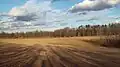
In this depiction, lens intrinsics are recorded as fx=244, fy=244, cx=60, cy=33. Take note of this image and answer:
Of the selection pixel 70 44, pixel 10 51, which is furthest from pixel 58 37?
pixel 10 51

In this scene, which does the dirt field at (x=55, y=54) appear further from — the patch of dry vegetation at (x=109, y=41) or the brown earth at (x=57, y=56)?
the patch of dry vegetation at (x=109, y=41)

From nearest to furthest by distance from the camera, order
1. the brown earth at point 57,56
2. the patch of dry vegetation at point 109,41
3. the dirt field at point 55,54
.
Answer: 1. the brown earth at point 57,56
2. the dirt field at point 55,54
3. the patch of dry vegetation at point 109,41

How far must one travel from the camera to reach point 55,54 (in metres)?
14.9

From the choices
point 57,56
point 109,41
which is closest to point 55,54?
point 57,56

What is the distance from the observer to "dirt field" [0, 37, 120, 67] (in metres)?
11.8

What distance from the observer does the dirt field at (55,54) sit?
11.8m

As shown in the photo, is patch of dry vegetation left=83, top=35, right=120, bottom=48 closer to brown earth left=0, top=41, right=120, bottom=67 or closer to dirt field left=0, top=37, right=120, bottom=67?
dirt field left=0, top=37, right=120, bottom=67

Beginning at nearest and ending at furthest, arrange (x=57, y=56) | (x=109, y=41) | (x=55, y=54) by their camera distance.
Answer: (x=57, y=56)
(x=55, y=54)
(x=109, y=41)

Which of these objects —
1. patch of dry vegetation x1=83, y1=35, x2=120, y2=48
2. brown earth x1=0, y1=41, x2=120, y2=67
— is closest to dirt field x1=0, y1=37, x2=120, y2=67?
brown earth x1=0, y1=41, x2=120, y2=67

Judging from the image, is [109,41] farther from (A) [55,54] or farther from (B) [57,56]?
(B) [57,56]

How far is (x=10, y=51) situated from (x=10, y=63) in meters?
4.27

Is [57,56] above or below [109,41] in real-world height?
below

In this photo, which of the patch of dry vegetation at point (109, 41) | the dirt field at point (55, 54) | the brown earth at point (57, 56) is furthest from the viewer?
the patch of dry vegetation at point (109, 41)

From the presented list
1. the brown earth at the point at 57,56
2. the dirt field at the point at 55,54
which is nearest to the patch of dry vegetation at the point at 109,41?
the dirt field at the point at 55,54
